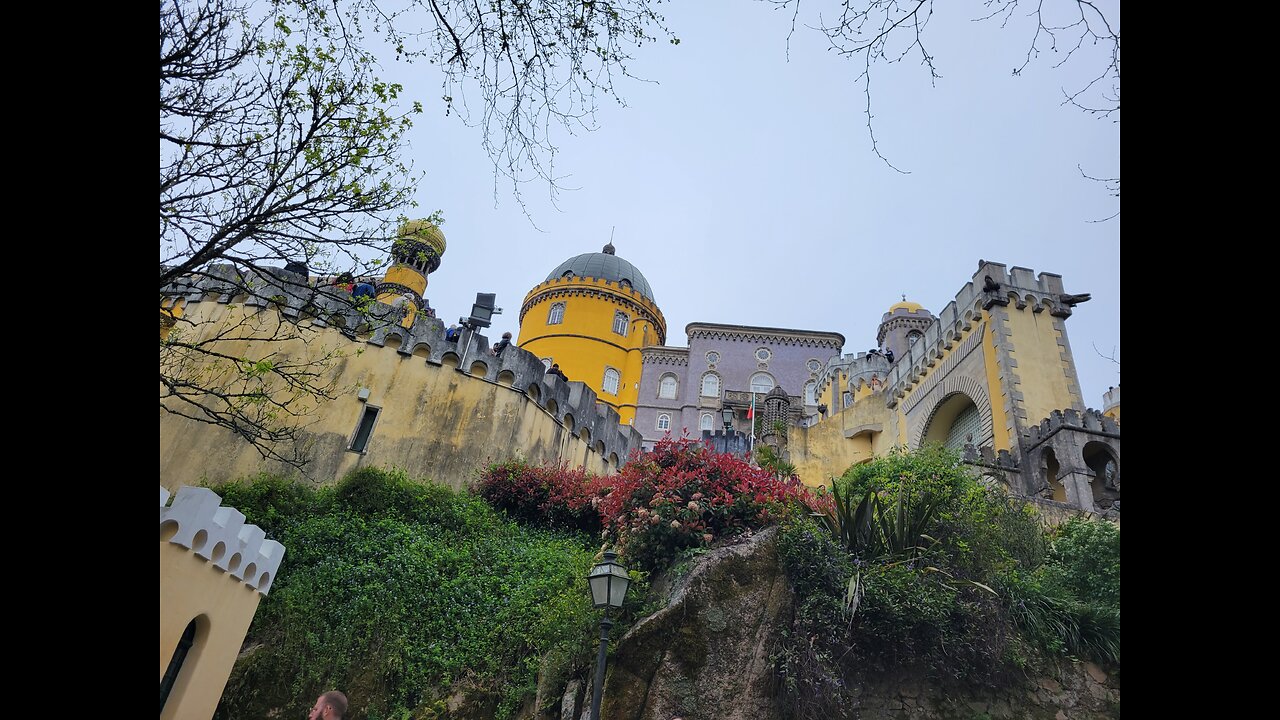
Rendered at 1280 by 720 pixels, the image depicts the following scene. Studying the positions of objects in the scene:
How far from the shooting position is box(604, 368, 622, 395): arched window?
41.1 m

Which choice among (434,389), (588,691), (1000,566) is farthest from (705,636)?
(434,389)

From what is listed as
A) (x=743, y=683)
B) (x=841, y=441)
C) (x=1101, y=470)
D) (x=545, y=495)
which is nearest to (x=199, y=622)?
(x=743, y=683)

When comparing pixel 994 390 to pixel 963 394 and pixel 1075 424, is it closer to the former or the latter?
pixel 963 394

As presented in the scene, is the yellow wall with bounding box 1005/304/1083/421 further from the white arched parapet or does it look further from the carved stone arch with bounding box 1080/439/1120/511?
the white arched parapet

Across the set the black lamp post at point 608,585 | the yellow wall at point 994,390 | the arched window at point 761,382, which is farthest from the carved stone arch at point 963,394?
the arched window at point 761,382

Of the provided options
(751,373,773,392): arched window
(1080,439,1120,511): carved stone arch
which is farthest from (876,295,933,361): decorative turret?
(1080,439,1120,511): carved stone arch

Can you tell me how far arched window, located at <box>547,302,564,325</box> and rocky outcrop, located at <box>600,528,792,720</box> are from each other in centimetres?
3368

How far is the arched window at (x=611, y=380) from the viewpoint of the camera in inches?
1619

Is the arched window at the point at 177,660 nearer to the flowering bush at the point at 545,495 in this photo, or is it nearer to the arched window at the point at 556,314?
the flowering bush at the point at 545,495

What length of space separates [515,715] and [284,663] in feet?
10.5

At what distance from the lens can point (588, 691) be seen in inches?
311

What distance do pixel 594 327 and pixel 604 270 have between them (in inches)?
177

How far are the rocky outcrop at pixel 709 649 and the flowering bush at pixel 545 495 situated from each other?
5688 millimetres
